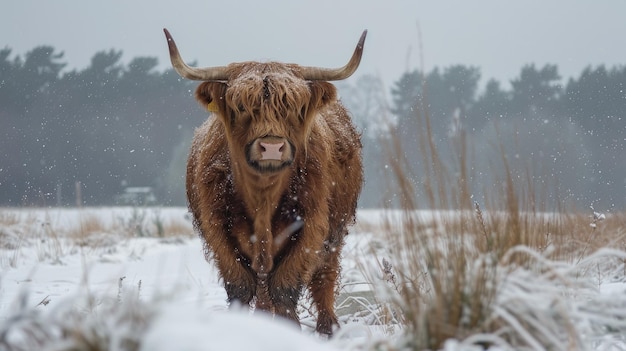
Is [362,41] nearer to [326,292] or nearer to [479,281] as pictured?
[326,292]

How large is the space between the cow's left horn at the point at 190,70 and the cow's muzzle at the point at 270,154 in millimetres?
752

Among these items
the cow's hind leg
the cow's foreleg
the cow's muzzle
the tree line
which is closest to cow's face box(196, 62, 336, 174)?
the cow's muzzle

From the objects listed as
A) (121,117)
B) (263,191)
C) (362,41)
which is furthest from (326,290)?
(121,117)

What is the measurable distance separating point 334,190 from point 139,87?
3959 cm

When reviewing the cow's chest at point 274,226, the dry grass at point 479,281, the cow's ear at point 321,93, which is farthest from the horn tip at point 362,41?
the dry grass at point 479,281

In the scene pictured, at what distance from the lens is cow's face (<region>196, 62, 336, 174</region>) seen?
14.1 ft

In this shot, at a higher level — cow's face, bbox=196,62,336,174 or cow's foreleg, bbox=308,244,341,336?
cow's face, bbox=196,62,336,174

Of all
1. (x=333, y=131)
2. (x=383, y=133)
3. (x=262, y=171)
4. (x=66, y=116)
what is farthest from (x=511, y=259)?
(x=66, y=116)

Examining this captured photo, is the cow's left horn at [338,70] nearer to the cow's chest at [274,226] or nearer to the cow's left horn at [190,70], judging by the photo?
the cow's left horn at [190,70]

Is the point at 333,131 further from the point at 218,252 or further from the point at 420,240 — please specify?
the point at 420,240

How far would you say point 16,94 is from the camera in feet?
133

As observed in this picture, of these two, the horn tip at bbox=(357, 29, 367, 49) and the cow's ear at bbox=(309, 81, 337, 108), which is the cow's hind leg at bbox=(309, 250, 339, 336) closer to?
the cow's ear at bbox=(309, 81, 337, 108)

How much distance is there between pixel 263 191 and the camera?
457 cm

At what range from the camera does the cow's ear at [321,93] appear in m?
4.87
